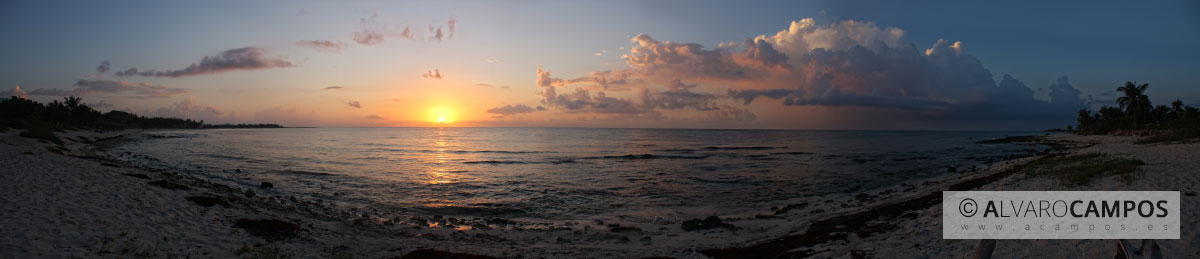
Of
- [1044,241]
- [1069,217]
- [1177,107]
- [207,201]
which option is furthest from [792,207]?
[1177,107]

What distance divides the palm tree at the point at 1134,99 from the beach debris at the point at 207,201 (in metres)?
126

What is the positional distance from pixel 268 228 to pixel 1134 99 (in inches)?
4950

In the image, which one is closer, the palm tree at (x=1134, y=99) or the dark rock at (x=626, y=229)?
the dark rock at (x=626, y=229)

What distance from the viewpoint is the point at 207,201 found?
54.2ft

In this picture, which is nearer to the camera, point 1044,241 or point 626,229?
point 1044,241

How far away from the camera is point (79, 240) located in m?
10.2

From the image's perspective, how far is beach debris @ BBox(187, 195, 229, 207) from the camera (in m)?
16.1

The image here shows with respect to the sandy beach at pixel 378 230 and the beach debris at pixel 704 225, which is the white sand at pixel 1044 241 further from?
the beach debris at pixel 704 225

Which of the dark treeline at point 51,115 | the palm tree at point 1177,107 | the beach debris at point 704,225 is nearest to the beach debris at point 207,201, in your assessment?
the beach debris at point 704,225

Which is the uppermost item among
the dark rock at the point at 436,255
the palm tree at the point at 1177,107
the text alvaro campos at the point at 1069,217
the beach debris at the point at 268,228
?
the palm tree at the point at 1177,107

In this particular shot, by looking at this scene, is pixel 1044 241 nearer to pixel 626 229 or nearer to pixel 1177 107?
pixel 626 229

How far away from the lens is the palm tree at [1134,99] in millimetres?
80312

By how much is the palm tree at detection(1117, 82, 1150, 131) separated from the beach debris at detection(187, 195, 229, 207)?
125546mm

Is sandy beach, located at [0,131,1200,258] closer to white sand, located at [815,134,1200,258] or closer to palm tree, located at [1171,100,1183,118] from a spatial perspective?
white sand, located at [815,134,1200,258]
